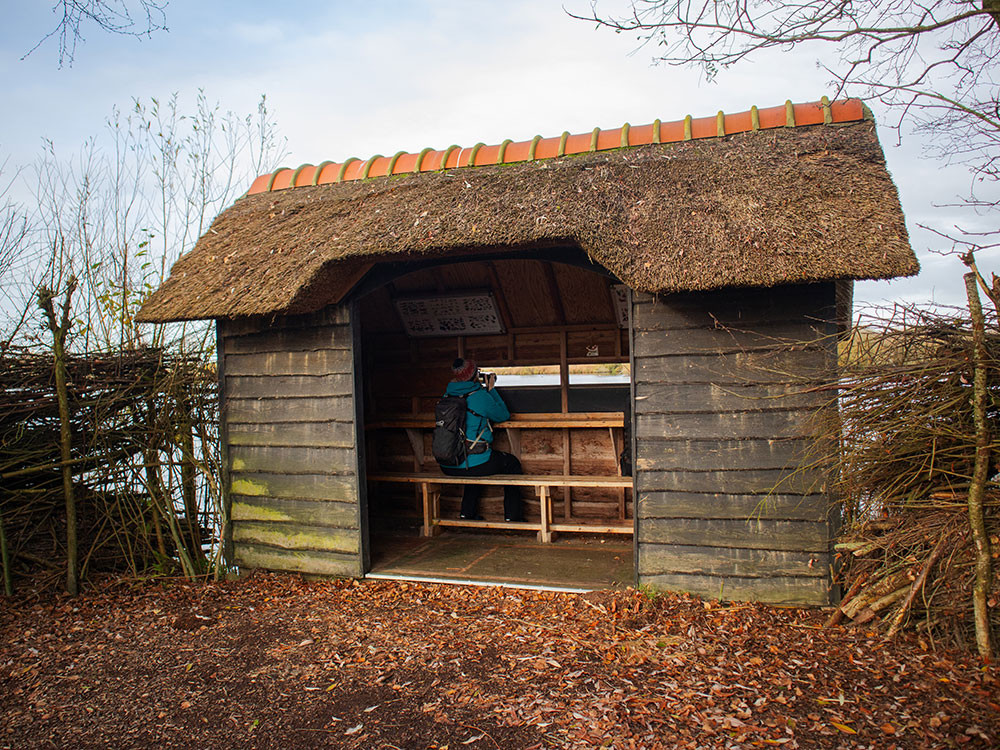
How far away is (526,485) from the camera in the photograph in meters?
7.32

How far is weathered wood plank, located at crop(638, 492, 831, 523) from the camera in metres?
4.94

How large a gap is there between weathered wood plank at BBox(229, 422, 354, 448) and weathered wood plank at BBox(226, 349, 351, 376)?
49 centimetres

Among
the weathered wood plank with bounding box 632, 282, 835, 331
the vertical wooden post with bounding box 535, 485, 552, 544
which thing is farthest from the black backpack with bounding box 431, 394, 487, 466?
the weathered wood plank with bounding box 632, 282, 835, 331

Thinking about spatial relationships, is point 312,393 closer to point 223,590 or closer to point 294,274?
point 294,274

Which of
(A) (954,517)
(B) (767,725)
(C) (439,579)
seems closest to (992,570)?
(A) (954,517)

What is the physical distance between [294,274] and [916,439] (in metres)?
4.76

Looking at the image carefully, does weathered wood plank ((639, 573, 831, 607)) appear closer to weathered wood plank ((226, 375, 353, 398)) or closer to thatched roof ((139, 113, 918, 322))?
thatched roof ((139, 113, 918, 322))

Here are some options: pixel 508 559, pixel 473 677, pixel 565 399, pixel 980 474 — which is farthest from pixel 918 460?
pixel 565 399

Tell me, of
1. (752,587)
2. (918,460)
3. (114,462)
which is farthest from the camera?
(114,462)

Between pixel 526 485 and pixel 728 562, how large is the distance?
2666 millimetres

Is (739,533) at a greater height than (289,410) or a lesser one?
lesser

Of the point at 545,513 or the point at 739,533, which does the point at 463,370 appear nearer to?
the point at 545,513

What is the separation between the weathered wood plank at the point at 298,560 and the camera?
6.16 metres

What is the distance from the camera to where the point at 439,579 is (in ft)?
19.7
